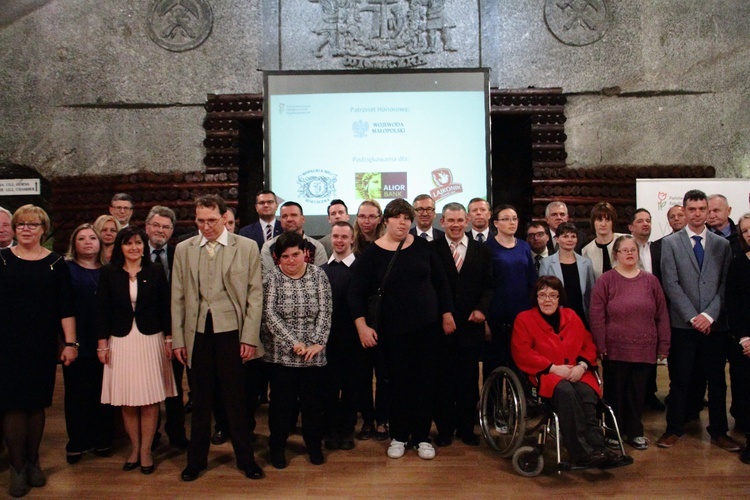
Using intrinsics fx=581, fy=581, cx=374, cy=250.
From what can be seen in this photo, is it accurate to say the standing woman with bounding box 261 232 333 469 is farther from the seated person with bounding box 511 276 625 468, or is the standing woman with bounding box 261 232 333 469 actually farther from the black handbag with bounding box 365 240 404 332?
the seated person with bounding box 511 276 625 468

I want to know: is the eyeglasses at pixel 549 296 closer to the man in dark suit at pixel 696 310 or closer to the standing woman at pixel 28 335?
the man in dark suit at pixel 696 310

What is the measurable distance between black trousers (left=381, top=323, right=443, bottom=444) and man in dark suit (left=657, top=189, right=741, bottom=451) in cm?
152

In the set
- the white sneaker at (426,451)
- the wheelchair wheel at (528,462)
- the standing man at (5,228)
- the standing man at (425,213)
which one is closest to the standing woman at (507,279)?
the standing man at (425,213)

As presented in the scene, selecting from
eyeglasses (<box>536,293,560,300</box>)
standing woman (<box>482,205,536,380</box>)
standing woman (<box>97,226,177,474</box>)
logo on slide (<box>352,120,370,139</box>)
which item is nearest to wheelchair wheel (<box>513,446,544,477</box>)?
standing woman (<box>482,205,536,380</box>)

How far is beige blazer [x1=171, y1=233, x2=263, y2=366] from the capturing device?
10.2ft

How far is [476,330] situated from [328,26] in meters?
5.01

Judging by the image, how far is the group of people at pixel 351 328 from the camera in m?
3.12

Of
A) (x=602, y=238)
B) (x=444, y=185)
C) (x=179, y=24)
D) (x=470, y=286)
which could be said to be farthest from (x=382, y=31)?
(x=470, y=286)

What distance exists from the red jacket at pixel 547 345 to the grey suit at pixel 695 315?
2.27 feet

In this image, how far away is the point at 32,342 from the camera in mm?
3068

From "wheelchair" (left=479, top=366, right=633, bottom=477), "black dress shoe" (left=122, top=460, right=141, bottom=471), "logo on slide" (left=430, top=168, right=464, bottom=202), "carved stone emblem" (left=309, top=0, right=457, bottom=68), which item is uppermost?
"carved stone emblem" (left=309, top=0, right=457, bottom=68)

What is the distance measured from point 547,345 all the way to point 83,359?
2709 mm

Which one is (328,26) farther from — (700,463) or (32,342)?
(700,463)

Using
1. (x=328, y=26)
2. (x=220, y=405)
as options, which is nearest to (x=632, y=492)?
(x=220, y=405)
